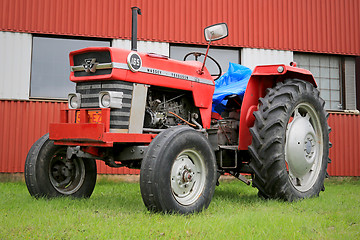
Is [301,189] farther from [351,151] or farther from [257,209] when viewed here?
[351,151]

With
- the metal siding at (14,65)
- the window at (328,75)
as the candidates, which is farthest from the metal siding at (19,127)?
the window at (328,75)

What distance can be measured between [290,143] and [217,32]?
64.3 inches

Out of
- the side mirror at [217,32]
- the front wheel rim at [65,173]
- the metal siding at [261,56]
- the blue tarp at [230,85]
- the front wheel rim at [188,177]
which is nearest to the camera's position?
the front wheel rim at [188,177]

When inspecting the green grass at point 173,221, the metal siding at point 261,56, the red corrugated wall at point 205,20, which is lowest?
the green grass at point 173,221

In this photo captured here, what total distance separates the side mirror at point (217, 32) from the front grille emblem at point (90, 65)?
1.34 m

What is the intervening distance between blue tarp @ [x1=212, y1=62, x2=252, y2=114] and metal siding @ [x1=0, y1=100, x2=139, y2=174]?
11.9 ft

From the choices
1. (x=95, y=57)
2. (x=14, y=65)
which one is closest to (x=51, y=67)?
(x=14, y=65)

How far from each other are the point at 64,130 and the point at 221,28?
6.68 feet

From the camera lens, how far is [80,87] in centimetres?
421

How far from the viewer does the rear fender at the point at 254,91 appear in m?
4.76

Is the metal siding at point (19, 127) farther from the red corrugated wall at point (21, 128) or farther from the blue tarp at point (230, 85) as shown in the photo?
the blue tarp at point (230, 85)

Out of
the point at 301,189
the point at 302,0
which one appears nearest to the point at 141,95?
the point at 301,189

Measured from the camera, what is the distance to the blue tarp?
5.23 meters

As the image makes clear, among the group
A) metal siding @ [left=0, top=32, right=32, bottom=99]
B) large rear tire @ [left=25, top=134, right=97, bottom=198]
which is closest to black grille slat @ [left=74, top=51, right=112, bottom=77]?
large rear tire @ [left=25, top=134, right=97, bottom=198]
